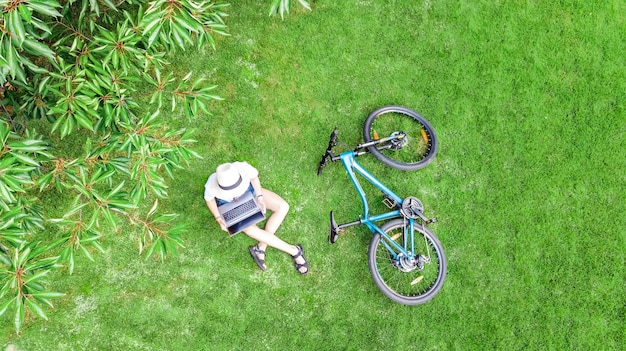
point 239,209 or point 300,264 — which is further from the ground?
point 239,209

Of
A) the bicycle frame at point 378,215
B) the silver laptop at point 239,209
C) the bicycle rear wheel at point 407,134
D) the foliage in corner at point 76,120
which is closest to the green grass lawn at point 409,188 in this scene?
the bicycle rear wheel at point 407,134

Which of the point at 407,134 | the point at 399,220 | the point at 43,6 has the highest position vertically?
the point at 43,6

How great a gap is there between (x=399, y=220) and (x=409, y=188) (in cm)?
70

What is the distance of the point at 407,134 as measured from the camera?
20.5 feet

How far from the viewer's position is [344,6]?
21.0 feet

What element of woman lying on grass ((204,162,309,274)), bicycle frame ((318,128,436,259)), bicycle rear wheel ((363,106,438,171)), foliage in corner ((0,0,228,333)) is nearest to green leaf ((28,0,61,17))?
foliage in corner ((0,0,228,333))

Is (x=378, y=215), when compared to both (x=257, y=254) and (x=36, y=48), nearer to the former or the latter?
(x=257, y=254)

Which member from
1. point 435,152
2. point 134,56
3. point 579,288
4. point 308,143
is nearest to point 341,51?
point 308,143

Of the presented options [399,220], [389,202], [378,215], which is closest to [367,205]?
[378,215]

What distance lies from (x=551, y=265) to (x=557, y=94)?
2.58m

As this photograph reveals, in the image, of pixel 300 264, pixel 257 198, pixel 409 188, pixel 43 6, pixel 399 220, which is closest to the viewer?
pixel 43 6

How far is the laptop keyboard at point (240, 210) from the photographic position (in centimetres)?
494

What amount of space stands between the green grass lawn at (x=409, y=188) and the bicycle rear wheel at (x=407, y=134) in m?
0.24

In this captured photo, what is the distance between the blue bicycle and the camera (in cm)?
551
